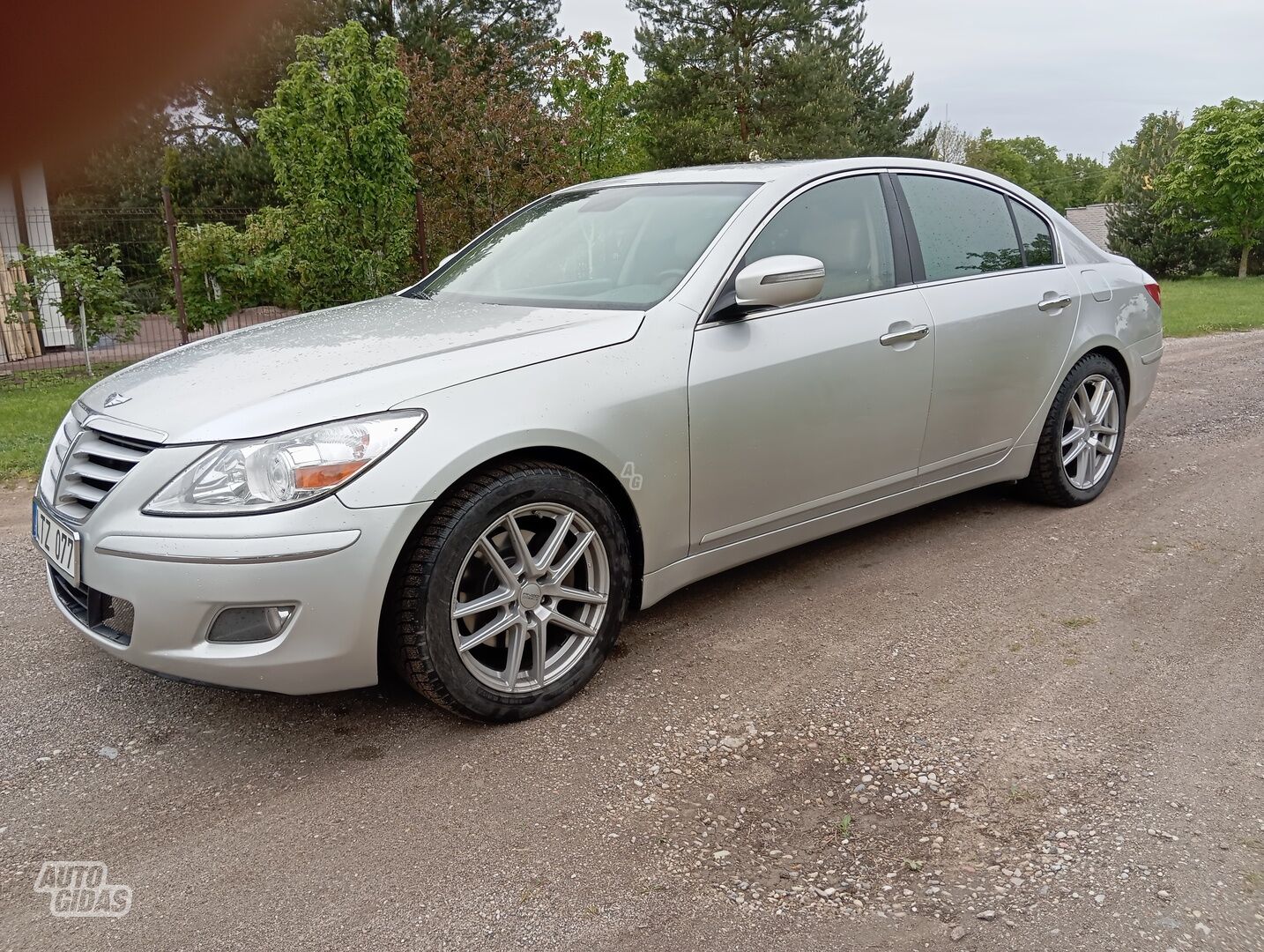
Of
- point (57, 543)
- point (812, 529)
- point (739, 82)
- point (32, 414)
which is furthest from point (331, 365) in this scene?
point (739, 82)

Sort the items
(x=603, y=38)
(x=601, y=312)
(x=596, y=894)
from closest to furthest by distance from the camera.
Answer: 1. (x=596, y=894)
2. (x=601, y=312)
3. (x=603, y=38)

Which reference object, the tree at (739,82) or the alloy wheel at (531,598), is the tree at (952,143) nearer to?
the tree at (739,82)

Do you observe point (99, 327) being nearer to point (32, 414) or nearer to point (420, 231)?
point (32, 414)

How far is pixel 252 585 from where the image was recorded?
9.14 ft

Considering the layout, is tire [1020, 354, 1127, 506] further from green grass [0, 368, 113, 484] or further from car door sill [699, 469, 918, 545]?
green grass [0, 368, 113, 484]

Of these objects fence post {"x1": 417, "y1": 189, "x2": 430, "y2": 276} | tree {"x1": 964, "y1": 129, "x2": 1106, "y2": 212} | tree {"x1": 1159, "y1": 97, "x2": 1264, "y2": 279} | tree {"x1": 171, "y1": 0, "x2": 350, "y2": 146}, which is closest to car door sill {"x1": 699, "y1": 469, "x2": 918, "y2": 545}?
tree {"x1": 171, "y1": 0, "x2": 350, "y2": 146}

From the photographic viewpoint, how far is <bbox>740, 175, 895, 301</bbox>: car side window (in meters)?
4.01

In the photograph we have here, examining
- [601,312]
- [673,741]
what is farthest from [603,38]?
[673,741]

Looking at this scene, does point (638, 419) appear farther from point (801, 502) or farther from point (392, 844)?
point (392, 844)

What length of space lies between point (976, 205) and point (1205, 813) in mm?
2943

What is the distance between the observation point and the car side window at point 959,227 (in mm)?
4484

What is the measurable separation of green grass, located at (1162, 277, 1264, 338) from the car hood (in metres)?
10.8

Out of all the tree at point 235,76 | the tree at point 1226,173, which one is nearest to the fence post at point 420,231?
the tree at point 235,76

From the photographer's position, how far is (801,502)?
13.1ft
